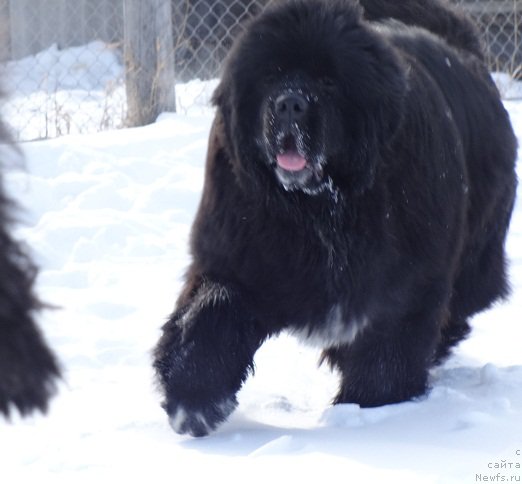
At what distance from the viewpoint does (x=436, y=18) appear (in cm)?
444

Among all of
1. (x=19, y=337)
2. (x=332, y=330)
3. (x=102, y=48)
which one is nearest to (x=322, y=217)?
(x=332, y=330)

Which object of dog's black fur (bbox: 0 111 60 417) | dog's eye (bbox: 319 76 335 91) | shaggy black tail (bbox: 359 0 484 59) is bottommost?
shaggy black tail (bbox: 359 0 484 59)

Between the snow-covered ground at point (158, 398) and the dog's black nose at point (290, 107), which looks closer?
the snow-covered ground at point (158, 398)

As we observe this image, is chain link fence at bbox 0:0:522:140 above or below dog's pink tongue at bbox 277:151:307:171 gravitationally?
below

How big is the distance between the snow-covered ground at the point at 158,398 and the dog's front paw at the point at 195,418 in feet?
0.11

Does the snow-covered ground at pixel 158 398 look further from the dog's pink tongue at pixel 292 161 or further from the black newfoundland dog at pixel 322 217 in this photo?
the dog's pink tongue at pixel 292 161

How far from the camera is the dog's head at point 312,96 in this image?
3236 millimetres

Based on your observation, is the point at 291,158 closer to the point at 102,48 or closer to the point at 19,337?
the point at 19,337

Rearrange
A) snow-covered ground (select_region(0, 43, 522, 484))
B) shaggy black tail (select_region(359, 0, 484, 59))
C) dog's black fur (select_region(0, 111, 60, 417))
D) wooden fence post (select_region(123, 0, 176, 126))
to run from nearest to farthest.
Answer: dog's black fur (select_region(0, 111, 60, 417)) < snow-covered ground (select_region(0, 43, 522, 484)) < shaggy black tail (select_region(359, 0, 484, 59)) < wooden fence post (select_region(123, 0, 176, 126))

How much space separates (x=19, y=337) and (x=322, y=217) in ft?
6.43

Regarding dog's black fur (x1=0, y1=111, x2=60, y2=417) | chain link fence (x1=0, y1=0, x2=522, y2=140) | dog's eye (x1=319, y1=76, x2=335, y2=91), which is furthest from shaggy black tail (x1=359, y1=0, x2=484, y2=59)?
dog's black fur (x1=0, y1=111, x2=60, y2=417)

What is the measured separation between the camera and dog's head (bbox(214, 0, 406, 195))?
10.6ft

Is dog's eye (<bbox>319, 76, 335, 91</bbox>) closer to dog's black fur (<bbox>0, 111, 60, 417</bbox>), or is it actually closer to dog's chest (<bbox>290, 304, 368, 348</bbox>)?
dog's chest (<bbox>290, 304, 368, 348</bbox>)

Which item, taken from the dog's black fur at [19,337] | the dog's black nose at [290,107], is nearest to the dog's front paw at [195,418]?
the dog's black nose at [290,107]
